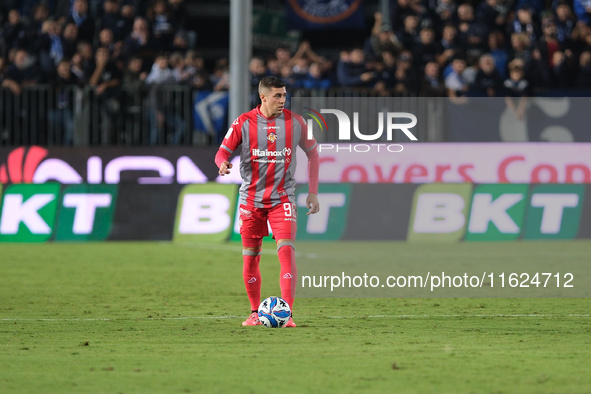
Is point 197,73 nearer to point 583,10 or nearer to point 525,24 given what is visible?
point 525,24

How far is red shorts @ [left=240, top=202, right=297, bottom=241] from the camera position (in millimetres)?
9031

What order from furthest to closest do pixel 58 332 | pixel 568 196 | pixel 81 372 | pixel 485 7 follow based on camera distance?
pixel 485 7, pixel 568 196, pixel 58 332, pixel 81 372

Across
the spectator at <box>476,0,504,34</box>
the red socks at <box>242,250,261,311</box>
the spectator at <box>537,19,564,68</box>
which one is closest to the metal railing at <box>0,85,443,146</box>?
the spectator at <box>537,19,564,68</box>

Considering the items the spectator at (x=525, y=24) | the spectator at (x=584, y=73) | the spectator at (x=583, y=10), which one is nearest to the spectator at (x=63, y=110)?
the spectator at (x=525, y=24)

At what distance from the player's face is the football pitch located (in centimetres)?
167

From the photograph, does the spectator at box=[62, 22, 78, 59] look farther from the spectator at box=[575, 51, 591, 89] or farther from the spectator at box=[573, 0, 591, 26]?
the spectator at box=[573, 0, 591, 26]

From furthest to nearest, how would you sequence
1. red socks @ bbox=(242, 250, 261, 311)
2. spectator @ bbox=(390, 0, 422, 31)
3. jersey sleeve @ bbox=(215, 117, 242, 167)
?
spectator @ bbox=(390, 0, 422, 31) → red socks @ bbox=(242, 250, 261, 311) → jersey sleeve @ bbox=(215, 117, 242, 167)

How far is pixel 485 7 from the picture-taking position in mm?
21469

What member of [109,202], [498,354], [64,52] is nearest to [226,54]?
[64,52]

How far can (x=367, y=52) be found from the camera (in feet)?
67.9

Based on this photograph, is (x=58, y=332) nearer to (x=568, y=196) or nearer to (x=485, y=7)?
(x=568, y=196)

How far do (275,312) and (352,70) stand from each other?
38.2ft

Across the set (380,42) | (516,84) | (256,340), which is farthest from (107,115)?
(256,340)

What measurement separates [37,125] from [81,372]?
13.2 metres
